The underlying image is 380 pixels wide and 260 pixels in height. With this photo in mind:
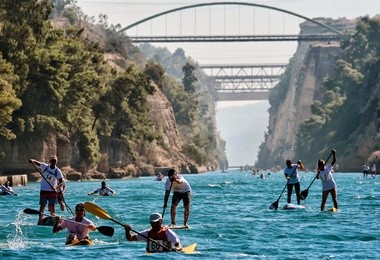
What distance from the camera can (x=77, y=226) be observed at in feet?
98.7

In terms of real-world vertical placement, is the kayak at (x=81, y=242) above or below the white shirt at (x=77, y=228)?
below

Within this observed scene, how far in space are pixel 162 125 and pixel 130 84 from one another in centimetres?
4974

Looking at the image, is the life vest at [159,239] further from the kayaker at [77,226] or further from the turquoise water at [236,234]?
the kayaker at [77,226]

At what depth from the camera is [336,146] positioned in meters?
186

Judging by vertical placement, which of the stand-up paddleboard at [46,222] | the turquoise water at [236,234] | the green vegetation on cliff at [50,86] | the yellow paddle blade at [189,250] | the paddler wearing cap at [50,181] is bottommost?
the turquoise water at [236,234]

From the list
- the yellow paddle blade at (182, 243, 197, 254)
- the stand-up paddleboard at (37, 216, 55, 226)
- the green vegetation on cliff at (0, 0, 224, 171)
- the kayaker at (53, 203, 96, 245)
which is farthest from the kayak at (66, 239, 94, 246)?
the green vegetation on cliff at (0, 0, 224, 171)

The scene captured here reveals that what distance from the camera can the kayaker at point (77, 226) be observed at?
2964cm

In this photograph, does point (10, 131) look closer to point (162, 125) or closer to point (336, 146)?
point (162, 125)

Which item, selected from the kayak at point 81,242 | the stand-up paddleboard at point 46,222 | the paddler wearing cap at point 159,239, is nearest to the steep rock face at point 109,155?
the stand-up paddleboard at point 46,222

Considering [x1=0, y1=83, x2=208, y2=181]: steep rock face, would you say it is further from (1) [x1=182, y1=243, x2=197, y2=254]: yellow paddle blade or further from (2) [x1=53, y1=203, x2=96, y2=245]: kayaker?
(1) [x1=182, y1=243, x2=197, y2=254]: yellow paddle blade

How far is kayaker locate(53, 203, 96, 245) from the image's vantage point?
29.6 m

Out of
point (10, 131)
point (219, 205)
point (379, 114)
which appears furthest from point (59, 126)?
point (379, 114)

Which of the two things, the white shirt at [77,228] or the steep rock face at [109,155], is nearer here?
the white shirt at [77,228]

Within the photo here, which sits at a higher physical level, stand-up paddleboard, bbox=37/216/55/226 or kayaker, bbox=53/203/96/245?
kayaker, bbox=53/203/96/245
